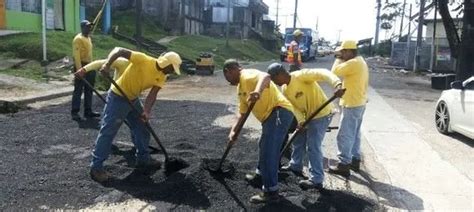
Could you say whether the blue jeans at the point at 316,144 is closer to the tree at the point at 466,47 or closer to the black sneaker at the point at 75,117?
the black sneaker at the point at 75,117

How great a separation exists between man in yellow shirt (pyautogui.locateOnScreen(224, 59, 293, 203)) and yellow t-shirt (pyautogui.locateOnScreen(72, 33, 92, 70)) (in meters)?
5.61

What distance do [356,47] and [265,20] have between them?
268 ft

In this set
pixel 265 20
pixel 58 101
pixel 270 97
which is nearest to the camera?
pixel 270 97

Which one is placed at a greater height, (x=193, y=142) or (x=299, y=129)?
(x=299, y=129)

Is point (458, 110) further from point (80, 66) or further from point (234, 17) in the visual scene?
point (234, 17)

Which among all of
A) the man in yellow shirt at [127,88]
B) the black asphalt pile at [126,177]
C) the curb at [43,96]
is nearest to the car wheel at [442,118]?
the black asphalt pile at [126,177]

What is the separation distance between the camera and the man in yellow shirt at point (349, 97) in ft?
20.4

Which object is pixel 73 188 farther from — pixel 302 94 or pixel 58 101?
pixel 58 101

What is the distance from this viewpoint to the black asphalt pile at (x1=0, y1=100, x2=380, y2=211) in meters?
5.16

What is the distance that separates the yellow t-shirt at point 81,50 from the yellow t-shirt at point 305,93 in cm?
541

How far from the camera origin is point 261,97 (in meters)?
5.04

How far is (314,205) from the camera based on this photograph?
5.21 m

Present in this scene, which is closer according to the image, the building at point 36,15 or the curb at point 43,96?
the curb at point 43,96

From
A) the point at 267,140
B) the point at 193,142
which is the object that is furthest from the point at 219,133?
the point at 267,140
